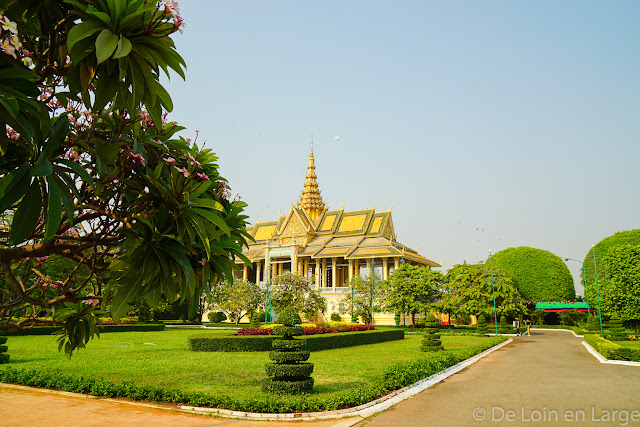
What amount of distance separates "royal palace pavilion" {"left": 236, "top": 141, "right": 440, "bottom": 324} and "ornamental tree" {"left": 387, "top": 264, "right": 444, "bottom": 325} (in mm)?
5267

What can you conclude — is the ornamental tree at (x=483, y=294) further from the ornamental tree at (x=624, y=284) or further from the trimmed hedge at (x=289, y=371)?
→ the trimmed hedge at (x=289, y=371)

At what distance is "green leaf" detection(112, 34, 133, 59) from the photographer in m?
2.41

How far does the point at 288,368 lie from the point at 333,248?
41.1 metres

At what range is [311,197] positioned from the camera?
199 feet

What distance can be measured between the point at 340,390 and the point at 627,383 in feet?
23.1

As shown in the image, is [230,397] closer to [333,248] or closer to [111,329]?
[111,329]

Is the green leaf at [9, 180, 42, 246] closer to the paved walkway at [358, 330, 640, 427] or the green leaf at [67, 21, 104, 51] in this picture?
the green leaf at [67, 21, 104, 51]

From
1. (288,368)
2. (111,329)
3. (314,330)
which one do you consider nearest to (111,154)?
(288,368)

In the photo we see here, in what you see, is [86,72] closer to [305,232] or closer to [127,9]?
[127,9]

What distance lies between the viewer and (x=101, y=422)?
7.38 m

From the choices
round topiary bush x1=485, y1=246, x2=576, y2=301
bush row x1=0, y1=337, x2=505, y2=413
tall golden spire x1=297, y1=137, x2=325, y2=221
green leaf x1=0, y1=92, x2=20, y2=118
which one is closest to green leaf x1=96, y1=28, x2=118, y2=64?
green leaf x1=0, y1=92, x2=20, y2=118

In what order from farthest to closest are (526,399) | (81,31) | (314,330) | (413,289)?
(413,289) < (314,330) < (526,399) < (81,31)

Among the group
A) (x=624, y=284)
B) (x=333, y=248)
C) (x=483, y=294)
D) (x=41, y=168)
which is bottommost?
(x=41, y=168)

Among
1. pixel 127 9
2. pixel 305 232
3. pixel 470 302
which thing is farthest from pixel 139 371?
pixel 305 232
